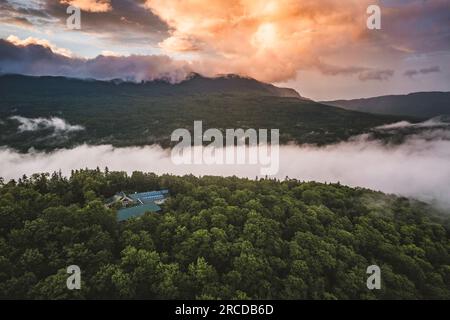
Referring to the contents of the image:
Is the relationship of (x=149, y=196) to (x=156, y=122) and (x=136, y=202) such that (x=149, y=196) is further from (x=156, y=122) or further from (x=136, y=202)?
(x=156, y=122)

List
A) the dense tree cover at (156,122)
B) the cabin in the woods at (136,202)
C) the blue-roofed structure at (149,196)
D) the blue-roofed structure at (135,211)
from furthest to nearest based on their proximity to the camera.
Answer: the dense tree cover at (156,122) < the blue-roofed structure at (149,196) < the cabin in the woods at (136,202) < the blue-roofed structure at (135,211)

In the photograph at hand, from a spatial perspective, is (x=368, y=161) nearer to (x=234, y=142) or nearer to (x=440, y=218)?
(x=234, y=142)

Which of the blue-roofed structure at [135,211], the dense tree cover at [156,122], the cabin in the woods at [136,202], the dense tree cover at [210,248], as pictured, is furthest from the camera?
the dense tree cover at [156,122]

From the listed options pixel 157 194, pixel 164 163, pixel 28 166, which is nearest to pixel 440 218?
pixel 157 194

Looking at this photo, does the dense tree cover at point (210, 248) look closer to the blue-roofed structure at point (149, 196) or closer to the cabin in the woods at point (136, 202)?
the cabin in the woods at point (136, 202)

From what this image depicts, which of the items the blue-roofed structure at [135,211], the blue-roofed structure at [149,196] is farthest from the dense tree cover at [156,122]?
the blue-roofed structure at [135,211]

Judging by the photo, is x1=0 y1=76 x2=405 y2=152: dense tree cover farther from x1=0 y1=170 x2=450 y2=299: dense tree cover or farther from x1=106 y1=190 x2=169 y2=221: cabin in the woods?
x1=0 y1=170 x2=450 y2=299: dense tree cover
